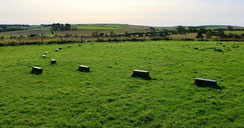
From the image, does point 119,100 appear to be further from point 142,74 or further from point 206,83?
point 206,83

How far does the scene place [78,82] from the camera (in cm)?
1300

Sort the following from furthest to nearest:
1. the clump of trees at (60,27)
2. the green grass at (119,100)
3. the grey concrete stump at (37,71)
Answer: the clump of trees at (60,27) → the grey concrete stump at (37,71) → the green grass at (119,100)

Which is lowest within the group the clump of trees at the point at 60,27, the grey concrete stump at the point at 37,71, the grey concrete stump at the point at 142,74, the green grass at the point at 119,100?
the green grass at the point at 119,100

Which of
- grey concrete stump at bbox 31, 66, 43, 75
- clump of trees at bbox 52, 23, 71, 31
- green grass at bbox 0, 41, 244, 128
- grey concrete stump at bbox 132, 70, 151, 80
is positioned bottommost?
green grass at bbox 0, 41, 244, 128

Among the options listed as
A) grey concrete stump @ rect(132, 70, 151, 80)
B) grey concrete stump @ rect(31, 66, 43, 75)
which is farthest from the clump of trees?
grey concrete stump @ rect(132, 70, 151, 80)

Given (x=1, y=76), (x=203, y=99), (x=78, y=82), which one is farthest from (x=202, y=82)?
(x=1, y=76)

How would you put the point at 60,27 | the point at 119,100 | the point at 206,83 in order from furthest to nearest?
the point at 60,27 → the point at 206,83 → the point at 119,100

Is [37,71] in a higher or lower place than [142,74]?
lower

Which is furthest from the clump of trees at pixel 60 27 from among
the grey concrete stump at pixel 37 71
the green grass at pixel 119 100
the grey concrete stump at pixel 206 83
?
the grey concrete stump at pixel 206 83

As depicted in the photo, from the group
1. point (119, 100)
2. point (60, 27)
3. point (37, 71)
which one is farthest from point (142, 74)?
point (60, 27)

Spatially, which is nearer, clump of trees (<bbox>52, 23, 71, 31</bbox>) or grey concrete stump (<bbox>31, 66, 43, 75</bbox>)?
grey concrete stump (<bbox>31, 66, 43, 75</bbox>)

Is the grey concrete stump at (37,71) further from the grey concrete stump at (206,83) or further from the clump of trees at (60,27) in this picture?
the clump of trees at (60,27)

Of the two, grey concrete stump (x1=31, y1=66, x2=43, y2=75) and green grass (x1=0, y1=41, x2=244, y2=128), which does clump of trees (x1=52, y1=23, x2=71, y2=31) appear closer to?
grey concrete stump (x1=31, y1=66, x2=43, y2=75)

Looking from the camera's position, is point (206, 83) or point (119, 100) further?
point (206, 83)
